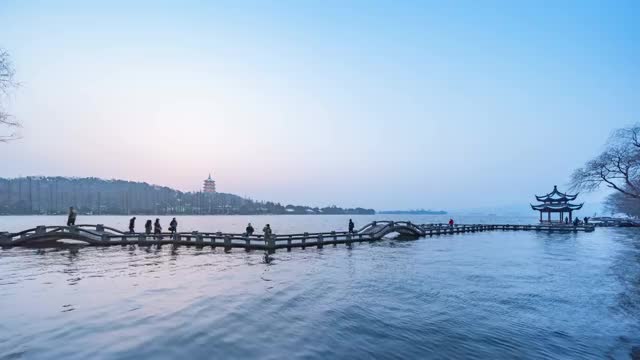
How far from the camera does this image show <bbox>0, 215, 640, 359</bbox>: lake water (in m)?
9.21

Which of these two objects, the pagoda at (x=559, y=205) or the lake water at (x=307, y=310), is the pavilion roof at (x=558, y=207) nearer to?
the pagoda at (x=559, y=205)

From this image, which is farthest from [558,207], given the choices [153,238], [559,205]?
[153,238]

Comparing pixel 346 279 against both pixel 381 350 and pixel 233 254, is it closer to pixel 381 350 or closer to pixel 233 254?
pixel 381 350

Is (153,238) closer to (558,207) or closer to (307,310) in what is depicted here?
(307,310)

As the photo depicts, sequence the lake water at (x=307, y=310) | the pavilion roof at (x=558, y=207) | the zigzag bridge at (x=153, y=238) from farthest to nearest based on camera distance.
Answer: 1. the pavilion roof at (x=558, y=207)
2. the zigzag bridge at (x=153, y=238)
3. the lake water at (x=307, y=310)

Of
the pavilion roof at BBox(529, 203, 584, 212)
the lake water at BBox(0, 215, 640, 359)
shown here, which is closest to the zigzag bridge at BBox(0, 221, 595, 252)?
the lake water at BBox(0, 215, 640, 359)

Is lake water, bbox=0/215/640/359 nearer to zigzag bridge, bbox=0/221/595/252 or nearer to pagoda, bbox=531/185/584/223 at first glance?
zigzag bridge, bbox=0/221/595/252

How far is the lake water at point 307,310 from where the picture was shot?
921 centimetres

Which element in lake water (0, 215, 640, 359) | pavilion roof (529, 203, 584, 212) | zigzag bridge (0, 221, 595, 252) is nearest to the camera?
lake water (0, 215, 640, 359)

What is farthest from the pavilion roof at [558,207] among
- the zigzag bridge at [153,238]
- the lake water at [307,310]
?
the lake water at [307,310]

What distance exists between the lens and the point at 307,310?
12.6 meters

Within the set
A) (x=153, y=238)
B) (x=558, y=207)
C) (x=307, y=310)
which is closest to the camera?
(x=307, y=310)

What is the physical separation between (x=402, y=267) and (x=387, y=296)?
8098 mm

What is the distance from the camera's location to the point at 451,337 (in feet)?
33.6
